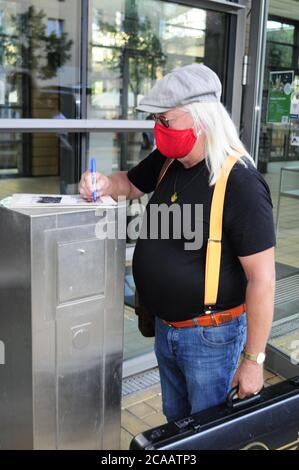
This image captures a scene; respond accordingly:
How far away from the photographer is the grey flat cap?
1595mm

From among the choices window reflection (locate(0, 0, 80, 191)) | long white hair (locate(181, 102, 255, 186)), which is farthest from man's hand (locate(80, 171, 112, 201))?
window reflection (locate(0, 0, 80, 191))

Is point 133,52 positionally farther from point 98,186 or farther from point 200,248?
point 200,248

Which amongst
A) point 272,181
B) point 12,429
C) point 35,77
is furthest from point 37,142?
point 12,429

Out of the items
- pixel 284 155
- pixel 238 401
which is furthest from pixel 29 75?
pixel 238 401

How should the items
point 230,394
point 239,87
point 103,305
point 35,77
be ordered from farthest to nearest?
point 35,77 → point 239,87 → point 103,305 → point 230,394

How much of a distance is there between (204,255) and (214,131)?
401mm

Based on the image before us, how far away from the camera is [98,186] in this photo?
1916 millimetres

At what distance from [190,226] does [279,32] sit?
2.40 meters

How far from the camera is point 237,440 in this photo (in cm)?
152

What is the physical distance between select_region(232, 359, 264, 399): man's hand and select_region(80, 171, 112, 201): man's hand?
80cm

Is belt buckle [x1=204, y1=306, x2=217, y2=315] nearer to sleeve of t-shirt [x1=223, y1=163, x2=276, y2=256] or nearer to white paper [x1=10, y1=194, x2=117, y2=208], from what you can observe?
sleeve of t-shirt [x1=223, y1=163, x2=276, y2=256]

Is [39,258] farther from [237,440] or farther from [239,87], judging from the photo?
[239,87]

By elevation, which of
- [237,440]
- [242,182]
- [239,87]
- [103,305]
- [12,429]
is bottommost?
[12,429]

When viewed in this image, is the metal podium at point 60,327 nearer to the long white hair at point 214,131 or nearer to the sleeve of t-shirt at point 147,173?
the sleeve of t-shirt at point 147,173
